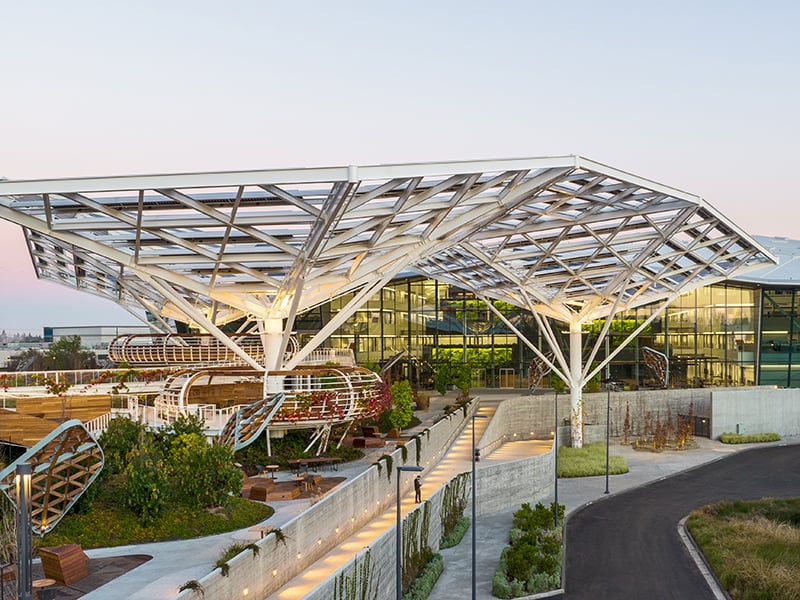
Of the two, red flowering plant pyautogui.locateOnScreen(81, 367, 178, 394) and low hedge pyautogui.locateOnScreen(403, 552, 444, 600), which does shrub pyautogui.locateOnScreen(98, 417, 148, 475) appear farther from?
red flowering plant pyautogui.locateOnScreen(81, 367, 178, 394)

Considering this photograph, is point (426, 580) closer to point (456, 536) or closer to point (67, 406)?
point (456, 536)

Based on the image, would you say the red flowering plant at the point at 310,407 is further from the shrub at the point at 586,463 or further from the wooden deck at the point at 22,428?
the shrub at the point at 586,463

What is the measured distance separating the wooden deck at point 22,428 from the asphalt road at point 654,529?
64.4ft

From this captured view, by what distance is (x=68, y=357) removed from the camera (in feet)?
242

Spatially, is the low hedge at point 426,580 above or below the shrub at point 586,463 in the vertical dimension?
below

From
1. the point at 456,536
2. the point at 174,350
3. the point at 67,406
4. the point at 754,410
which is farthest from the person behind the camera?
the point at 754,410

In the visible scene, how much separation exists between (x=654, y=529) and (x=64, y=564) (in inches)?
1026

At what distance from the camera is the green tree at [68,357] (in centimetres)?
7188

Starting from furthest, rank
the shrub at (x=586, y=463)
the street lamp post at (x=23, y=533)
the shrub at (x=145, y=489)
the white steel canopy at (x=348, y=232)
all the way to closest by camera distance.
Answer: the shrub at (x=586, y=463) → the white steel canopy at (x=348, y=232) → the shrub at (x=145, y=489) → the street lamp post at (x=23, y=533)

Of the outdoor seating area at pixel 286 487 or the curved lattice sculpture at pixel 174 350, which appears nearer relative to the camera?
the outdoor seating area at pixel 286 487

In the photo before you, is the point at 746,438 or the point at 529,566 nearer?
the point at 529,566

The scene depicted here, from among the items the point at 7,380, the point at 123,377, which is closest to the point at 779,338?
the point at 123,377

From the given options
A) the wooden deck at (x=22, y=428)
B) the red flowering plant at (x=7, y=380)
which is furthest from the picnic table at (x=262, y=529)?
the red flowering plant at (x=7, y=380)

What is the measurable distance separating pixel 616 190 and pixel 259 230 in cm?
1517
